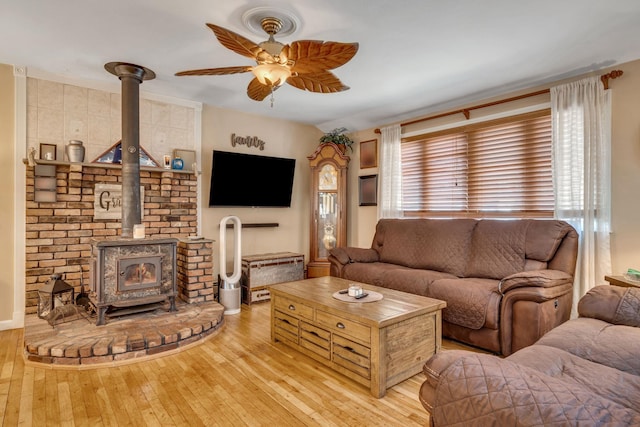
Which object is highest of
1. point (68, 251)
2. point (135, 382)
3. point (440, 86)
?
point (440, 86)

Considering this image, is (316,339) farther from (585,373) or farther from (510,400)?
(510,400)

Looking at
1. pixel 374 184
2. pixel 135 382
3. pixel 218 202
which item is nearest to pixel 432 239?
pixel 374 184

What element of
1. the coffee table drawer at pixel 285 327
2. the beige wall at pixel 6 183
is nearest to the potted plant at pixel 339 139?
the coffee table drawer at pixel 285 327

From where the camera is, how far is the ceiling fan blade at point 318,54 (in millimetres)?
2029

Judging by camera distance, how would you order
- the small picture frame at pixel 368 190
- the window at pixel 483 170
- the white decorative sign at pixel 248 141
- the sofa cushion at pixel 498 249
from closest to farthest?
the sofa cushion at pixel 498 249, the window at pixel 483 170, the white decorative sign at pixel 248 141, the small picture frame at pixel 368 190

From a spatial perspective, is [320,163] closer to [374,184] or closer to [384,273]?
[374,184]

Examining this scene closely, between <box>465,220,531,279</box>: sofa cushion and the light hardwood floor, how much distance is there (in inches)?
55.7

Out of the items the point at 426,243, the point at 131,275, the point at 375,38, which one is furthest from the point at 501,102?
the point at 131,275

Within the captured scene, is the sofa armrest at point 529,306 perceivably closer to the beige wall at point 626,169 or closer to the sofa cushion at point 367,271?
the beige wall at point 626,169

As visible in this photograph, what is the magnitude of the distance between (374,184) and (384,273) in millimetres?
1714

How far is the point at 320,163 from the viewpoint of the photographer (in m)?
5.00

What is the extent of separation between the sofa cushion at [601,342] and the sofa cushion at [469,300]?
0.81 m

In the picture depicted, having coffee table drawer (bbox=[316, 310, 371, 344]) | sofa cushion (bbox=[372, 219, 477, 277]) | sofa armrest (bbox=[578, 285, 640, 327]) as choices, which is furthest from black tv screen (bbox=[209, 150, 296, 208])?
sofa armrest (bbox=[578, 285, 640, 327])

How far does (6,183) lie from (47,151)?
0.45m
